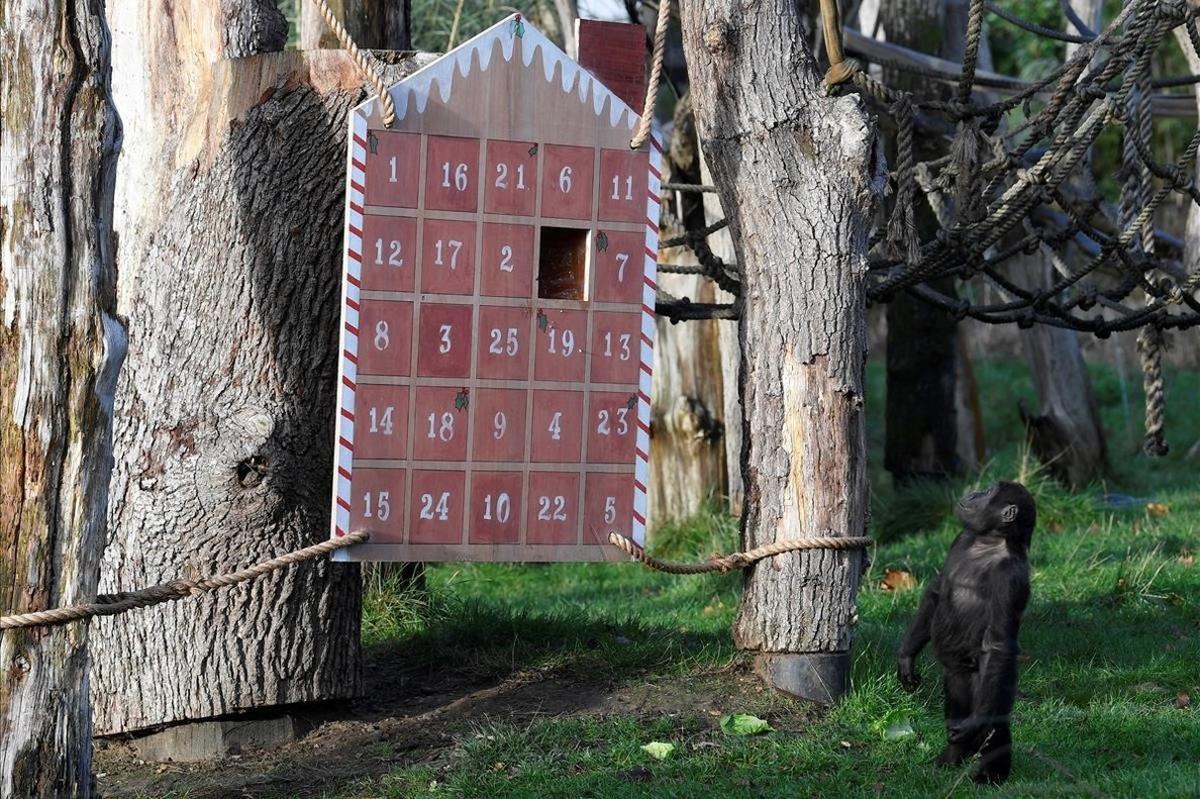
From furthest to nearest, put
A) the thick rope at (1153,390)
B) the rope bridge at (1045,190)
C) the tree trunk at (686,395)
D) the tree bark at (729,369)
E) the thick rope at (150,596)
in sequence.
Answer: the tree trunk at (686,395) < the tree bark at (729,369) < the thick rope at (1153,390) < the rope bridge at (1045,190) < the thick rope at (150,596)

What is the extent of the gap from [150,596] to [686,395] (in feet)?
20.1

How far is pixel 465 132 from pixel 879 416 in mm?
12808

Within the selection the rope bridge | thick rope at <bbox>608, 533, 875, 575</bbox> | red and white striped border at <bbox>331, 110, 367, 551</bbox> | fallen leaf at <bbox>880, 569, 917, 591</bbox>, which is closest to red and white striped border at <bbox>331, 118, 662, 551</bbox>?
red and white striped border at <bbox>331, 110, 367, 551</bbox>

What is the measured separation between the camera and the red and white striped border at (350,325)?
15.0 feet

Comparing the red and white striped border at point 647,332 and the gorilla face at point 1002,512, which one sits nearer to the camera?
the gorilla face at point 1002,512

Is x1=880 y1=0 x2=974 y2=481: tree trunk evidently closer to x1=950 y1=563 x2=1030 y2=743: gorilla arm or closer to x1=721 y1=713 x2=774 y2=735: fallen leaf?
x1=721 y1=713 x2=774 y2=735: fallen leaf

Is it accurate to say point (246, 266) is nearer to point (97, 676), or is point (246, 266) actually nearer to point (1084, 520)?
point (97, 676)

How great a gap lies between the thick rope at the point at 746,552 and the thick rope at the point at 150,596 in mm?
896

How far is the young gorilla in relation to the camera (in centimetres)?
433

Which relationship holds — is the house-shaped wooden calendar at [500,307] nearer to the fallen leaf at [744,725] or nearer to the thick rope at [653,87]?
the thick rope at [653,87]

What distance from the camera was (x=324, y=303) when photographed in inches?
205

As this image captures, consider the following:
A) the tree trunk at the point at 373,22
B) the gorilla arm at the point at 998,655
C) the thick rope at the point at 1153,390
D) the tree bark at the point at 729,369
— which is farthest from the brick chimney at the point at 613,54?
the tree bark at the point at 729,369

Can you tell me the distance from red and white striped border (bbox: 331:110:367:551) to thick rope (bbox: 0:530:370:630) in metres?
0.10

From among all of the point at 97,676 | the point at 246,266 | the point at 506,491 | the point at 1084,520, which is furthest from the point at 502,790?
the point at 1084,520
